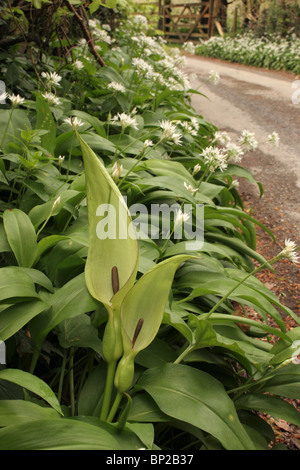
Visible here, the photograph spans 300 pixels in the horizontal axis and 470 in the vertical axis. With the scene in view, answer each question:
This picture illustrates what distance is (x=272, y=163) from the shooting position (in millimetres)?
4070

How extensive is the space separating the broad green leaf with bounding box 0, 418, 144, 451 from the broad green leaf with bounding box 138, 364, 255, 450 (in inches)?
9.6

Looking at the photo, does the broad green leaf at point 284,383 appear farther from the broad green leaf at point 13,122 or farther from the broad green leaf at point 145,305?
the broad green leaf at point 13,122

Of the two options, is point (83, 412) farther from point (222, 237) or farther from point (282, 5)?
point (282, 5)

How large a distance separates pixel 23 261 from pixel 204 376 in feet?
2.05

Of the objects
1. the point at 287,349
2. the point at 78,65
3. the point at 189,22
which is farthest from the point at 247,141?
the point at 189,22

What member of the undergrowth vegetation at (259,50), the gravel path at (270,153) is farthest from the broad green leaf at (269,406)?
the undergrowth vegetation at (259,50)

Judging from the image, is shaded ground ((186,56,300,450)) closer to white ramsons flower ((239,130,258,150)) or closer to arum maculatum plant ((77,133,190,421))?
white ramsons flower ((239,130,258,150))

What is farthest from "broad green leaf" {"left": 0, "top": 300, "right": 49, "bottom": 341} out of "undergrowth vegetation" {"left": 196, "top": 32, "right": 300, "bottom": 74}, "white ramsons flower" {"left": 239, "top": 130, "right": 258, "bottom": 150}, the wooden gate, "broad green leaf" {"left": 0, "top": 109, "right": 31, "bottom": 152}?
the wooden gate

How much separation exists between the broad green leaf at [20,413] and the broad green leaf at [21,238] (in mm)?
447

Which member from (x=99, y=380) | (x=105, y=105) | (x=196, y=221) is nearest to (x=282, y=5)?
(x=105, y=105)

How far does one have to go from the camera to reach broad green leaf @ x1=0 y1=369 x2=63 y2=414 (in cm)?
89

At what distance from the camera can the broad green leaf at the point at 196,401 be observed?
98cm

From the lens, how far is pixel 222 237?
2.01 metres

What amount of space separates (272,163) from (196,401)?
3410 millimetres
